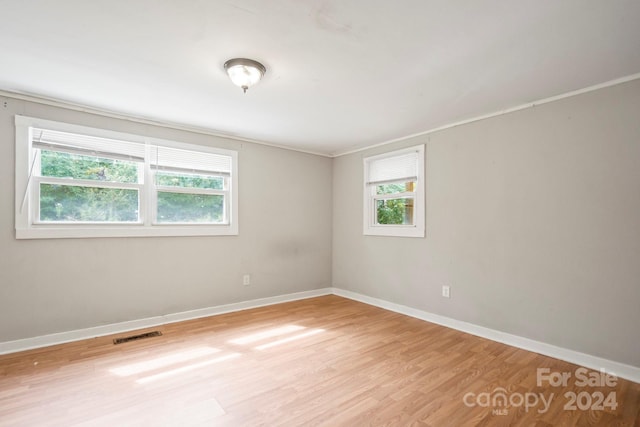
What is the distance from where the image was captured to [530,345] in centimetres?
294

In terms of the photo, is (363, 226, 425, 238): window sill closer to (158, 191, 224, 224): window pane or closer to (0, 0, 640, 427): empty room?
(0, 0, 640, 427): empty room

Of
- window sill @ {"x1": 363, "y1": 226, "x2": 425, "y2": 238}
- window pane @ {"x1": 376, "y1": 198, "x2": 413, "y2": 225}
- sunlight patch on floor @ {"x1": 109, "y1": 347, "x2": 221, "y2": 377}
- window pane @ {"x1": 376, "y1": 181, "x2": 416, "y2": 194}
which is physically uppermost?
window pane @ {"x1": 376, "y1": 181, "x2": 416, "y2": 194}

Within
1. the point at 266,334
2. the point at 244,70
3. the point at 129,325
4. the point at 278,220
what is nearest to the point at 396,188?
the point at 278,220

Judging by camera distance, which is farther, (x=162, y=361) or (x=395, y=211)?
(x=395, y=211)

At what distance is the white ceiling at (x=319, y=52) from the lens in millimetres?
1729

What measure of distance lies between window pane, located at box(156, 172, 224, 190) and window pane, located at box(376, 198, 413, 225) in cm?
233

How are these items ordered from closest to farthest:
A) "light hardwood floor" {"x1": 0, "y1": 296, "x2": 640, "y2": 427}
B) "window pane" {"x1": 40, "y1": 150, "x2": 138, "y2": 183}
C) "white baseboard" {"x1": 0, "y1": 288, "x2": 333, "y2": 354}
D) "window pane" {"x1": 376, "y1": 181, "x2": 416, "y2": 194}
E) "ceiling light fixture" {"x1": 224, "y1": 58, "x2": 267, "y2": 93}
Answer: "light hardwood floor" {"x1": 0, "y1": 296, "x2": 640, "y2": 427} → "ceiling light fixture" {"x1": 224, "y1": 58, "x2": 267, "y2": 93} → "white baseboard" {"x1": 0, "y1": 288, "x2": 333, "y2": 354} → "window pane" {"x1": 40, "y1": 150, "x2": 138, "y2": 183} → "window pane" {"x1": 376, "y1": 181, "x2": 416, "y2": 194}

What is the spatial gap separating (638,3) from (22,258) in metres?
4.98

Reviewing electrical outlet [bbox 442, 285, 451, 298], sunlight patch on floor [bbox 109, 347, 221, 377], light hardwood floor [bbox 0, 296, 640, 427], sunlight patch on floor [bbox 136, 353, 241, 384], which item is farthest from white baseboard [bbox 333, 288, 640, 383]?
sunlight patch on floor [bbox 109, 347, 221, 377]

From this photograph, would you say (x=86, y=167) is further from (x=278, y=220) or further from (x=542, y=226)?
(x=542, y=226)

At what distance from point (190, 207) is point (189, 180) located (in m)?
0.35

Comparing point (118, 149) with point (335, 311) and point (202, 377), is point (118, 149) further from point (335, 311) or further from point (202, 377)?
point (335, 311)

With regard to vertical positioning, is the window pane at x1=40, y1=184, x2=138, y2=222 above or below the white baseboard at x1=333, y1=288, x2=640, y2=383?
above

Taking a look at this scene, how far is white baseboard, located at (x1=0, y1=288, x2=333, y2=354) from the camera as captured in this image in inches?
113
